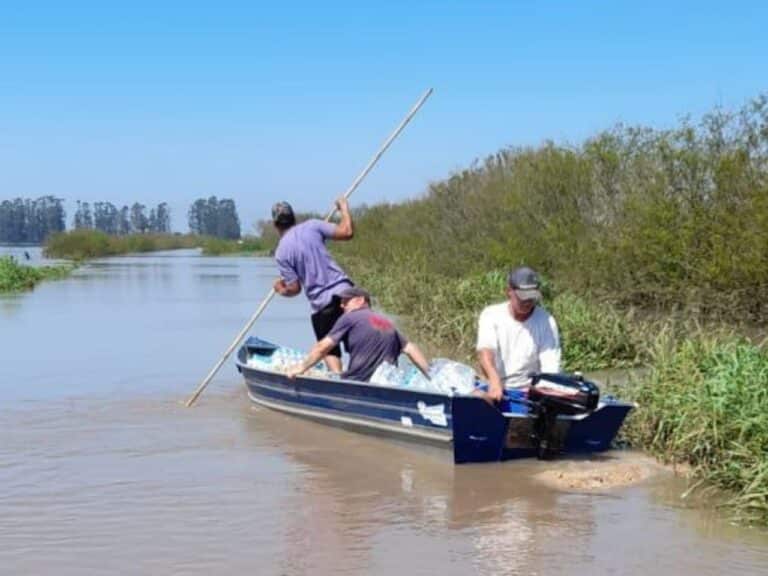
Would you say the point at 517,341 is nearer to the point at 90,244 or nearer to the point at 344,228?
the point at 344,228

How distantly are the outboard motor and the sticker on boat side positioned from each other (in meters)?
0.66

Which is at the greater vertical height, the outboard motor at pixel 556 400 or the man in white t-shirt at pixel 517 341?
the man in white t-shirt at pixel 517 341

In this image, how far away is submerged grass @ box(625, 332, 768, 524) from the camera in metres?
6.95

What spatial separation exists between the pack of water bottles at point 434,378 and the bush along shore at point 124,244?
64629 mm

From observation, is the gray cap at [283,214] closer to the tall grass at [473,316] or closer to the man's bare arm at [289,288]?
the man's bare arm at [289,288]

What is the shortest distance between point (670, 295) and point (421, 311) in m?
5.11

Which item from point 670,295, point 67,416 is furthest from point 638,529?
point 670,295

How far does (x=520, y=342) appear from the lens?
841cm

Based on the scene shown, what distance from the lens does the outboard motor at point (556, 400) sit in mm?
7871

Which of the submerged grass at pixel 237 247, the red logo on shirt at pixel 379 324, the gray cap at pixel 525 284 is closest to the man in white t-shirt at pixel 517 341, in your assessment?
the gray cap at pixel 525 284

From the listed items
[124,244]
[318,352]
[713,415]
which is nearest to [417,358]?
[318,352]

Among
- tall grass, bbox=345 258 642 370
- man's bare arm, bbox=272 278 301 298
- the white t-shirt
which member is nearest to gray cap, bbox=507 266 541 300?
the white t-shirt

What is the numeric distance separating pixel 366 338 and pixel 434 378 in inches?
27.1

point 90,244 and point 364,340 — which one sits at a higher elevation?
point 90,244
